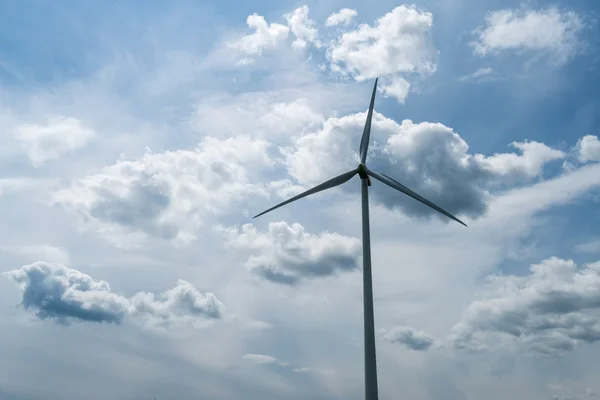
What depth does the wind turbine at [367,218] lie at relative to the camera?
65.9 meters

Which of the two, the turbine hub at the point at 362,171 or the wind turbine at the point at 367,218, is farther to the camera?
the turbine hub at the point at 362,171

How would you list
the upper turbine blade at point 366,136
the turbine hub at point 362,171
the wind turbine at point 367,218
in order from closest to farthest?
the wind turbine at point 367,218
the turbine hub at point 362,171
the upper turbine blade at point 366,136

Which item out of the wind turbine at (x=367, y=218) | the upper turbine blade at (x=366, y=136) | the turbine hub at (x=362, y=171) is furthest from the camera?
the upper turbine blade at (x=366, y=136)

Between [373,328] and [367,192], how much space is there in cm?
1965

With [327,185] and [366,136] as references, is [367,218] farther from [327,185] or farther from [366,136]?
[366,136]

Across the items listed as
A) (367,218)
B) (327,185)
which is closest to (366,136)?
(327,185)

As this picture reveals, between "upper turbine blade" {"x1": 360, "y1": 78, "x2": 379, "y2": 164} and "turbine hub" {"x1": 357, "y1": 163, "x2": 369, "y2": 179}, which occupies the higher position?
"upper turbine blade" {"x1": 360, "y1": 78, "x2": 379, "y2": 164}

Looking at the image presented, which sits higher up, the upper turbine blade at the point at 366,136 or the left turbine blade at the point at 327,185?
the upper turbine blade at the point at 366,136

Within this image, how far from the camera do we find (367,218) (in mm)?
75062

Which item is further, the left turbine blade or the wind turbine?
the left turbine blade

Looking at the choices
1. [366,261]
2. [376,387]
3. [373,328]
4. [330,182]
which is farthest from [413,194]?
[376,387]

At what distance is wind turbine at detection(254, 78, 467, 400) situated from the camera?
6588 cm

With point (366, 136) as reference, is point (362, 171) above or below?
below

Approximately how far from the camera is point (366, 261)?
69812 mm
